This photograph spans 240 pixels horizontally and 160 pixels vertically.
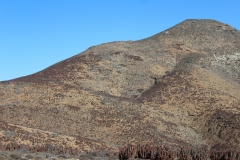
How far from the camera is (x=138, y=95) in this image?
61.7 metres

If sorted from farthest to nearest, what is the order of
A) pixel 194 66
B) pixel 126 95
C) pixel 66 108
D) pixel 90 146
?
pixel 194 66, pixel 126 95, pixel 66 108, pixel 90 146

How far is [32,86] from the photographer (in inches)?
2080

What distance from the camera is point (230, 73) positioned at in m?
76.4

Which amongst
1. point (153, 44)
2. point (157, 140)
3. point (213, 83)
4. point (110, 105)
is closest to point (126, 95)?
point (110, 105)

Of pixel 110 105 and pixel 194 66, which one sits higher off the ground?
pixel 194 66

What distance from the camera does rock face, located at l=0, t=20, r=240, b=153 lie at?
4434 cm

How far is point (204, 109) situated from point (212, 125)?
477 cm

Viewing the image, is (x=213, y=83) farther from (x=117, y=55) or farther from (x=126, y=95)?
(x=117, y=55)

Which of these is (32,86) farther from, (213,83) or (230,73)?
(230,73)

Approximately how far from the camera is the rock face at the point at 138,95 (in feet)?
145

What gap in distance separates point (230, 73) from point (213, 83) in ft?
47.1

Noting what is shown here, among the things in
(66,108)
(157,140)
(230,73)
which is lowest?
(157,140)

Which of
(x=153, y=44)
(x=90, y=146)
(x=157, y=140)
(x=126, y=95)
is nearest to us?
(x=90, y=146)

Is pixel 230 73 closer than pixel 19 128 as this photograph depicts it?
No
